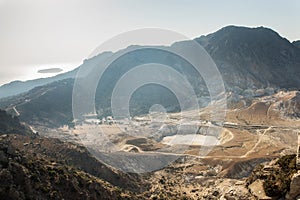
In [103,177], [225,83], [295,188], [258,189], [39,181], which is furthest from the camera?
[225,83]

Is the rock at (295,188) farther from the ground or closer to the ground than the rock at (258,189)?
farther from the ground

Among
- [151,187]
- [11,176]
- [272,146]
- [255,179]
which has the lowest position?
[272,146]

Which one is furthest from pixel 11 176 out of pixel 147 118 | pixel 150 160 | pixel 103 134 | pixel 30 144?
pixel 147 118

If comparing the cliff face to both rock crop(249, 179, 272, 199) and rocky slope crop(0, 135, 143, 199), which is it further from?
rock crop(249, 179, 272, 199)

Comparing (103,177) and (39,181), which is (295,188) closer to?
(39,181)

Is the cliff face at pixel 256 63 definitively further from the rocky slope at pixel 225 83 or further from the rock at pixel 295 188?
the rock at pixel 295 188

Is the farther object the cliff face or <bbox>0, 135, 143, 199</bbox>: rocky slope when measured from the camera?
the cliff face

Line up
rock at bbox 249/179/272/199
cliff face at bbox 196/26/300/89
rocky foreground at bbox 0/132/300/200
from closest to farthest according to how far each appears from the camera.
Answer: rock at bbox 249/179/272/199 → rocky foreground at bbox 0/132/300/200 → cliff face at bbox 196/26/300/89

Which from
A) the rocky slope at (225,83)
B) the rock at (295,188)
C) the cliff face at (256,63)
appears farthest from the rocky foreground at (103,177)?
the cliff face at (256,63)

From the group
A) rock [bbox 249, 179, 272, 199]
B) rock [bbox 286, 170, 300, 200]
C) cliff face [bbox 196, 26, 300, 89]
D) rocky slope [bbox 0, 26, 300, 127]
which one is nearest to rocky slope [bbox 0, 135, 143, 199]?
rock [bbox 249, 179, 272, 199]

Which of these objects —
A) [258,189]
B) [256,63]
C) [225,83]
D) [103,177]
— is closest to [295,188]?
[258,189]

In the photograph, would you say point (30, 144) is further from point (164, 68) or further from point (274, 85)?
point (164, 68)
